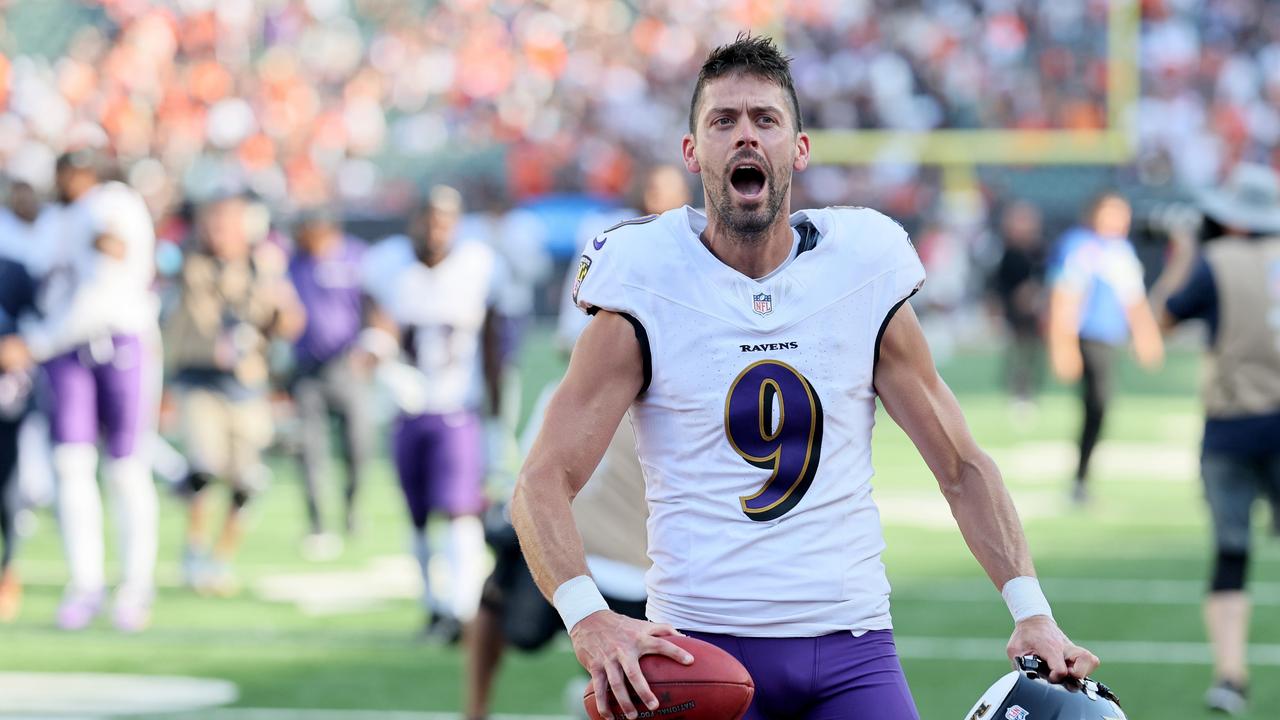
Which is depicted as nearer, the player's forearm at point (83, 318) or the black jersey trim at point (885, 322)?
the black jersey trim at point (885, 322)

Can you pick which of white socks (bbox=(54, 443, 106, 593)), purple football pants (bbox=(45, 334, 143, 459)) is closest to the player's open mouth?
purple football pants (bbox=(45, 334, 143, 459))

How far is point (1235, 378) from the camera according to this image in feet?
22.5

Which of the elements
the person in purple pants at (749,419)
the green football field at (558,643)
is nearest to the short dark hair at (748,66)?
the person in purple pants at (749,419)

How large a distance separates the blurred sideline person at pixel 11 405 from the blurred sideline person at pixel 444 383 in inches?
75.9

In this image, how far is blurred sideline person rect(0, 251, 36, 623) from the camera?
887cm

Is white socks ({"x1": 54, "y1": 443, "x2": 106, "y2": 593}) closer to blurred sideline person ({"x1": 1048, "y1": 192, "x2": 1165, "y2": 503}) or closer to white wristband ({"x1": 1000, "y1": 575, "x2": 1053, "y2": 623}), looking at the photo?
white wristband ({"x1": 1000, "y1": 575, "x2": 1053, "y2": 623})

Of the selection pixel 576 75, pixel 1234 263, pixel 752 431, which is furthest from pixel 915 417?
pixel 576 75

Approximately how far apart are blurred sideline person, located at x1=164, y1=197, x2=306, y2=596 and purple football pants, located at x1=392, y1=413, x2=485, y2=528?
1.61 metres

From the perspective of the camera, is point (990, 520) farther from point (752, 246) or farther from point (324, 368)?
point (324, 368)

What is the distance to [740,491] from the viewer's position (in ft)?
10.3

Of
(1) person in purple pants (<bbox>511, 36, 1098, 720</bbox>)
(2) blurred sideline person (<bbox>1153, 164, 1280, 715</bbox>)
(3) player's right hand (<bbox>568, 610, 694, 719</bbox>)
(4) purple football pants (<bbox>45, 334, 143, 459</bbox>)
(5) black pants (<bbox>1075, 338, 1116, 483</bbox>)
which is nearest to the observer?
(3) player's right hand (<bbox>568, 610, 694, 719</bbox>)

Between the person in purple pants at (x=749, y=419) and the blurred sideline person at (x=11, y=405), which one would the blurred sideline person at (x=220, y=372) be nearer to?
the blurred sideline person at (x=11, y=405)

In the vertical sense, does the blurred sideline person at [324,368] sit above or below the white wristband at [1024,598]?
above

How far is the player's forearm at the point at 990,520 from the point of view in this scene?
3.27 m
